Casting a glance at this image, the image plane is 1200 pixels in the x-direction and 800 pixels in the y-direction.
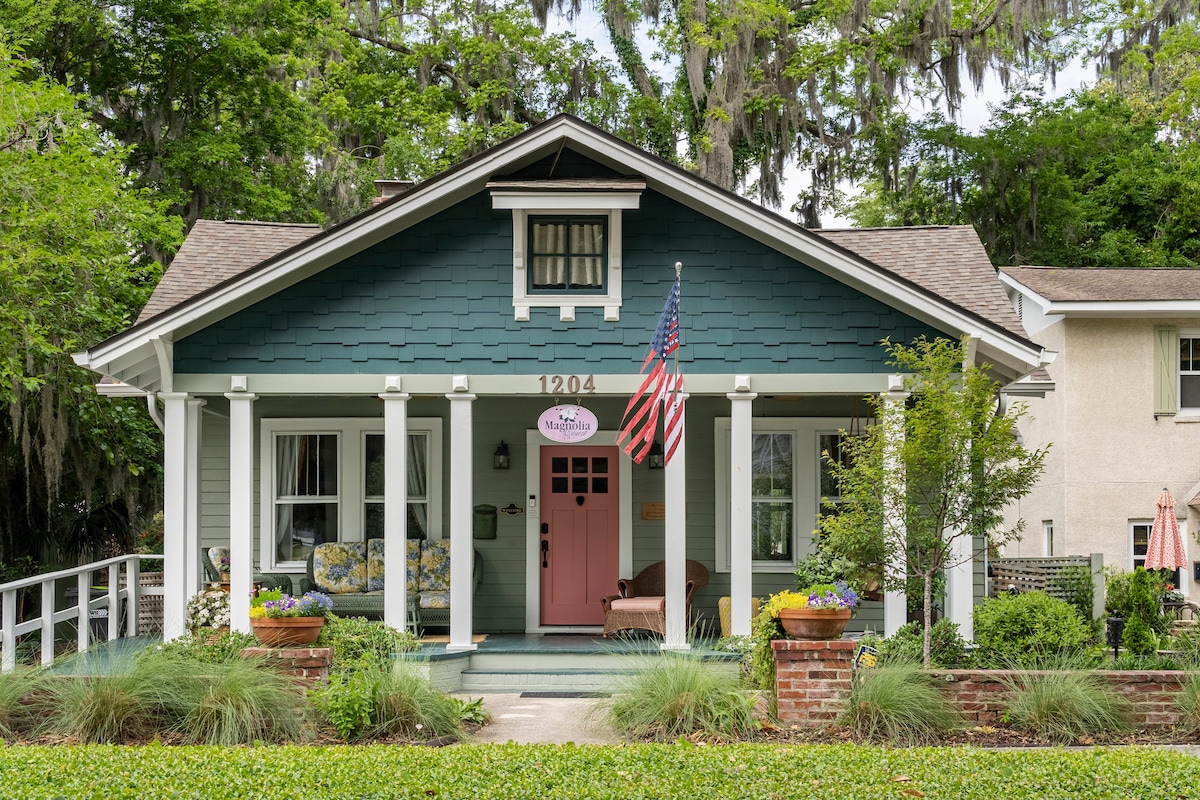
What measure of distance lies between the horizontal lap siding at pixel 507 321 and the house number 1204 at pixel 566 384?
0.09 meters

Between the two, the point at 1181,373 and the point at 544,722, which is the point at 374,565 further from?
the point at 1181,373

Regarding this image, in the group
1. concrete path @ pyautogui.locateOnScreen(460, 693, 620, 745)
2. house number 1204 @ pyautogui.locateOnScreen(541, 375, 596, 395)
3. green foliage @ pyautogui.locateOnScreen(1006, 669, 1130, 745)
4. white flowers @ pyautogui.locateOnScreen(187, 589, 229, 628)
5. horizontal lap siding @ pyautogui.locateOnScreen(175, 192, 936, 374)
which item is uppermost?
horizontal lap siding @ pyautogui.locateOnScreen(175, 192, 936, 374)

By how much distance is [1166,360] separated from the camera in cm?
1859

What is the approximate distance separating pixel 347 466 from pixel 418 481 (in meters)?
0.80

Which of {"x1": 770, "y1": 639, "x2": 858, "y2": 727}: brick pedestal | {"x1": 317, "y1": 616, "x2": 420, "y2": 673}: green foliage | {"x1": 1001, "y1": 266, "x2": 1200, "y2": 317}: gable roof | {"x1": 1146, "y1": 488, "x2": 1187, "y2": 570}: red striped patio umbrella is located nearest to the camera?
{"x1": 770, "y1": 639, "x2": 858, "y2": 727}: brick pedestal

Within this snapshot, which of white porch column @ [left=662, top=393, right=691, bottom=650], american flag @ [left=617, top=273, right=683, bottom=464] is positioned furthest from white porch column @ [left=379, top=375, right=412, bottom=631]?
white porch column @ [left=662, top=393, right=691, bottom=650]

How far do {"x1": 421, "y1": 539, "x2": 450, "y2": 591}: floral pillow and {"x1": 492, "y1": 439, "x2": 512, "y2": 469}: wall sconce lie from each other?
1146 millimetres

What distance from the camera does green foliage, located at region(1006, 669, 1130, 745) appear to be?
27.9 feet

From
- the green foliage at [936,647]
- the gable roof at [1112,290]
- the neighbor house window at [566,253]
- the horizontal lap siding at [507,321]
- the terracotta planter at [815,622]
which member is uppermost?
the gable roof at [1112,290]

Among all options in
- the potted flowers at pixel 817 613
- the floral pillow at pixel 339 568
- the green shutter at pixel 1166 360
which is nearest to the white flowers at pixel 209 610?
the floral pillow at pixel 339 568

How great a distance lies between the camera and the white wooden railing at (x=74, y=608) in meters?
10.6

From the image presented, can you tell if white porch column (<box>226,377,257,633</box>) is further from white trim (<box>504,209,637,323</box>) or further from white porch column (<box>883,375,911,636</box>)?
white porch column (<box>883,375,911,636</box>)

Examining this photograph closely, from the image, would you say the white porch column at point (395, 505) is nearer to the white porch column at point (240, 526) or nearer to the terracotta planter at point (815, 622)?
the white porch column at point (240, 526)

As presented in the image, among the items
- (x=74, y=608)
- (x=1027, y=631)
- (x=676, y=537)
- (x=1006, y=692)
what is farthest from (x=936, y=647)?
(x=74, y=608)
